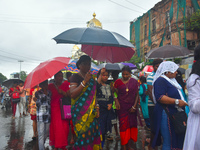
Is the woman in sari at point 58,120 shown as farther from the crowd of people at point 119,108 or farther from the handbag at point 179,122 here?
the handbag at point 179,122

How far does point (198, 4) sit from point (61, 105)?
19969mm

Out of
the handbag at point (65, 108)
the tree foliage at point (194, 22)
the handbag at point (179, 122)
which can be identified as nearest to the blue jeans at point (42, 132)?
the handbag at point (65, 108)

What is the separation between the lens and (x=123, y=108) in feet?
14.8

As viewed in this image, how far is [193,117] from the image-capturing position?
7.56 feet

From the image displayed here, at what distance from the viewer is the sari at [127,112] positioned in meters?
4.45

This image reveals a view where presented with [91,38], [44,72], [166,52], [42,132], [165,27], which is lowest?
[42,132]

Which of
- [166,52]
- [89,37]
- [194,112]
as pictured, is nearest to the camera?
[194,112]

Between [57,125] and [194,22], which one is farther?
[194,22]

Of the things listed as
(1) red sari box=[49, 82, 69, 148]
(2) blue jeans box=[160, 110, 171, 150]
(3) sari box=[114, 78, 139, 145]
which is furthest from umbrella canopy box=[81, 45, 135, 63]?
(2) blue jeans box=[160, 110, 171, 150]

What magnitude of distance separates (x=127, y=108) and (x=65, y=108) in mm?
1447

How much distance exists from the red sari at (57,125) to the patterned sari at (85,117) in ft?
3.30

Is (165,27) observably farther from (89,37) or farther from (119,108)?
(89,37)

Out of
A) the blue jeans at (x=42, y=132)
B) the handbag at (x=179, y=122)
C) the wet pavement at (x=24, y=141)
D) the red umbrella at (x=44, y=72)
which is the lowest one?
the wet pavement at (x=24, y=141)

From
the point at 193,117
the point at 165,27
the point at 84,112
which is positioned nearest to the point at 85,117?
the point at 84,112
